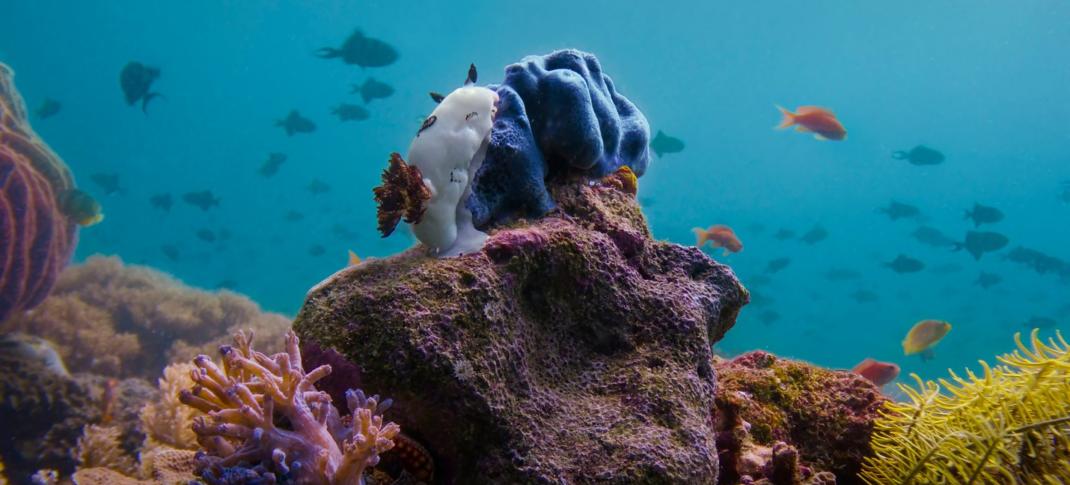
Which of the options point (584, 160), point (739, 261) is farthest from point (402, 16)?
point (584, 160)

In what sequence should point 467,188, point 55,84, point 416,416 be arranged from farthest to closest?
point 55,84 < point 467,188 < point 416,416

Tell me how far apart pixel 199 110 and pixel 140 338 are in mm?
95852

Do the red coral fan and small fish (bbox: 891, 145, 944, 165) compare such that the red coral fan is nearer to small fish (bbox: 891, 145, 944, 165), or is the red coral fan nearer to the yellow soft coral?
the yellow soft coral

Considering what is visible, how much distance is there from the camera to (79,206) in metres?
7.49

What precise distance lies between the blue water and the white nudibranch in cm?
4770

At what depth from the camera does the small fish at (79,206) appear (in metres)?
7.48

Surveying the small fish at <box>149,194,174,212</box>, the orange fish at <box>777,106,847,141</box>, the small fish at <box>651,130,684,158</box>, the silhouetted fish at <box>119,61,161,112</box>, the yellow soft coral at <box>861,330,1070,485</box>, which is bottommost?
Answer: the yellow soft coral at <box>861,330,1070,485</box>

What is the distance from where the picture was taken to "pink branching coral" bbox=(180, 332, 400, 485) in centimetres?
Answer: 158

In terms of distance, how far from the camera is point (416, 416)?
1934 millimetres

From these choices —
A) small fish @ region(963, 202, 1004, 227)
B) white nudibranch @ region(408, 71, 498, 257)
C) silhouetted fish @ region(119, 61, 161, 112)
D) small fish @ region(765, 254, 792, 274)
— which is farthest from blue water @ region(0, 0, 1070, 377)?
white nudibranch @ region(408, 71, 498, 257)

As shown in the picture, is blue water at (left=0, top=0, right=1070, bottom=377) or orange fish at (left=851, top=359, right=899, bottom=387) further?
blue water at (left=0, top=0, right=1070, bottom=377)

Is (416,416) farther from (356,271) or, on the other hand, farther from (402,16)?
(402,16)

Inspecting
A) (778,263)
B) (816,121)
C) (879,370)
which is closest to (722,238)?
(816,121)

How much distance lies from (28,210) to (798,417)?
8797mm
